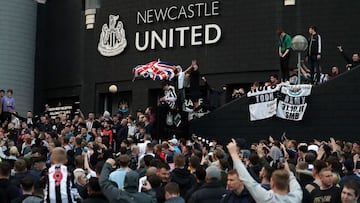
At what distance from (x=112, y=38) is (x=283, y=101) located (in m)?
13.1

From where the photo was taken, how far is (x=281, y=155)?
15.8m

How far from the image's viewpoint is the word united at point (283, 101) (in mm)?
22172

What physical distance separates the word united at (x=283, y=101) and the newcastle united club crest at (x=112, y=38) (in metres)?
11.4

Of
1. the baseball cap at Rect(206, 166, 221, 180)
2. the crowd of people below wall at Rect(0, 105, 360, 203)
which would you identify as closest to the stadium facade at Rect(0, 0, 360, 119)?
the crowd of people below wall at Rect(0, 105, 360, 203)

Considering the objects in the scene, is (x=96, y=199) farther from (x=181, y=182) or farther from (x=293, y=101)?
(x=293, y=101)

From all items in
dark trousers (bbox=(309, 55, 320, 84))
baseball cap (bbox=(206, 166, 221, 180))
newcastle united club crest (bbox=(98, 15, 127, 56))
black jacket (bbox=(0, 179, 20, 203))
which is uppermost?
newcastle united club crest (bbox=(98, 15, 127, 56))

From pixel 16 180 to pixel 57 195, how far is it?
1.36 metres

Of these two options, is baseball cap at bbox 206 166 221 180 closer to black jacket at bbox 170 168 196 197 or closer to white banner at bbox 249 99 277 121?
black jacket at bbox 170 168 196 197

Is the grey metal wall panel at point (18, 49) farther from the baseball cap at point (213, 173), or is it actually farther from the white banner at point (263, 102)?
the baseball cap at point (213, 173)

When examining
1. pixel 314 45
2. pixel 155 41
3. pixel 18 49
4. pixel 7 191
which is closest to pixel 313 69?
pixel 314 45

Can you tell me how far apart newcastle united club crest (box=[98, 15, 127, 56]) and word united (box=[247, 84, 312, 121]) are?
11.4 m

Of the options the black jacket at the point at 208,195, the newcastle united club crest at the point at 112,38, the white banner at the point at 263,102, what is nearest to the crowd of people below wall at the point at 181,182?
the black jacket at the point at 208,195

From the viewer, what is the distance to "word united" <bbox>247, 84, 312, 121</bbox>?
2217cm

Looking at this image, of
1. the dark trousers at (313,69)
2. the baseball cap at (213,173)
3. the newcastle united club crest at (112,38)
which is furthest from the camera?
the newcastle united club crest at (112,38)
